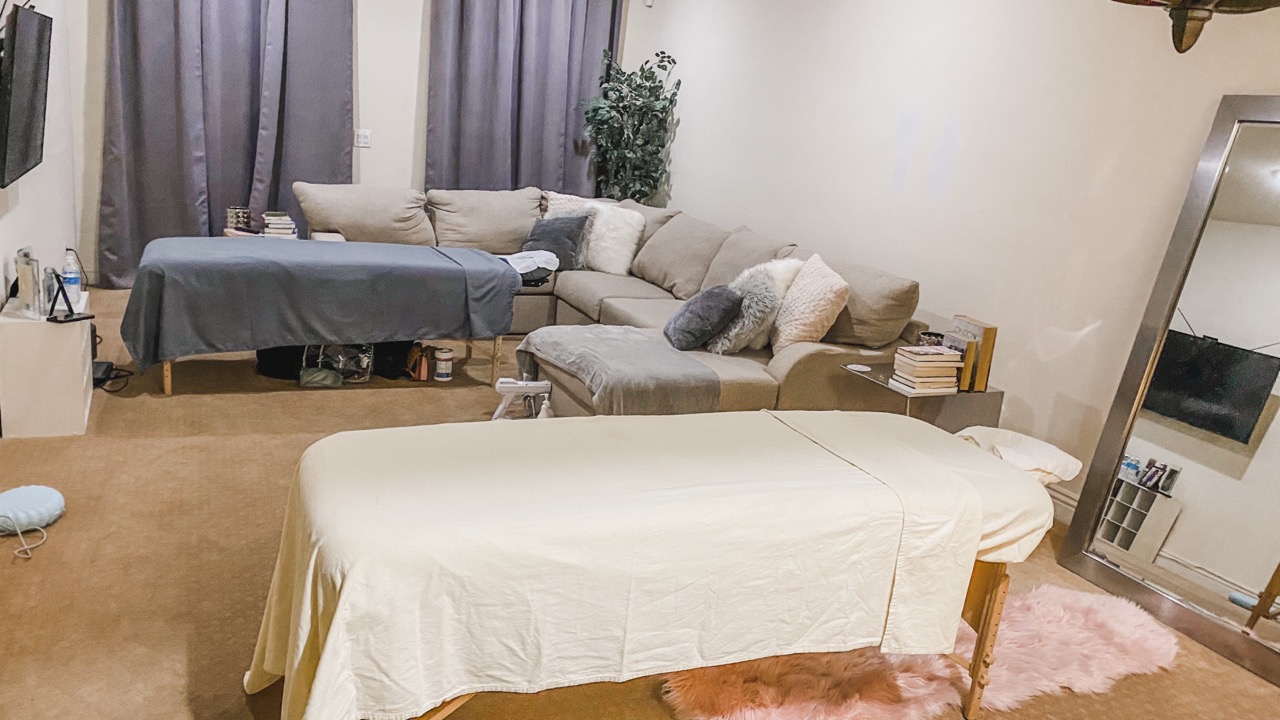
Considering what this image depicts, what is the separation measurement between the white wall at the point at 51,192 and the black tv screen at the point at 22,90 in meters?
0.16

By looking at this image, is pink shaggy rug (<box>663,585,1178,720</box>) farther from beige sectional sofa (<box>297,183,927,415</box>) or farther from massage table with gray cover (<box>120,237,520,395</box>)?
massage table with gray cover (<box>120,237,520,395</box>)

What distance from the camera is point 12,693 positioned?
2000mm

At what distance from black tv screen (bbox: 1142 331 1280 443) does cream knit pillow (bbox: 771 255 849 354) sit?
1.13 metres

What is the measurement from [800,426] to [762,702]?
0.68 metres

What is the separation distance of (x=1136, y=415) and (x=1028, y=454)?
→ 0.39 metres

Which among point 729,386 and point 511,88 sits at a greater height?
point 511,88

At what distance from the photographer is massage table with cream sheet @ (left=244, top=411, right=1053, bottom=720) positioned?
62.7 inches

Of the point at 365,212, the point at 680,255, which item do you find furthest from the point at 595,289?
the point at 365,212

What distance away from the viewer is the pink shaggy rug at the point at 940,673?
7.27 feet

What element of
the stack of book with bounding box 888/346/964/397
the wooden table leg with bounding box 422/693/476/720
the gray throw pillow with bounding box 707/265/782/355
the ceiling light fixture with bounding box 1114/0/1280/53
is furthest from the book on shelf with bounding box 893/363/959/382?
the wooden table leg with bounding box 422/693/476/720

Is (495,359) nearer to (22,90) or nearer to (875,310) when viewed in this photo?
(875,310)

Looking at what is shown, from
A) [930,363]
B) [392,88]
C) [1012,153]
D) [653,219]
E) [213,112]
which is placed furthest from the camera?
[392,88]

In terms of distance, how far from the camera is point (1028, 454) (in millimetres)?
3041

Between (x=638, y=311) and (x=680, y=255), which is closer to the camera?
(x=638, y=311)
